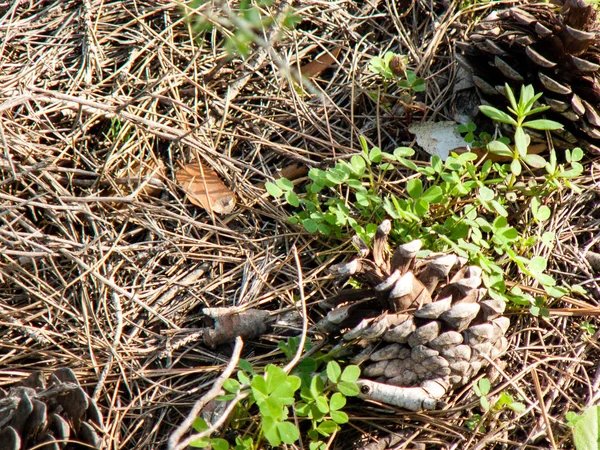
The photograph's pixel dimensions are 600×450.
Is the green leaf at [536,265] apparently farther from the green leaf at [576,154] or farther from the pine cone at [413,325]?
the green leaf at [576,154]

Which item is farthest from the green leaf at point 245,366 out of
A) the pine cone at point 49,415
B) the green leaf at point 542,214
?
the green leaf at point 542,214

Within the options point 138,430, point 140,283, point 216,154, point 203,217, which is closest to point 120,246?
point 140,283

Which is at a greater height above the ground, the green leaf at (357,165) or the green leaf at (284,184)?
the green leaf at (357,165)

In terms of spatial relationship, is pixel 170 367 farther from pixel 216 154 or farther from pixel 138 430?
pixel 216 154

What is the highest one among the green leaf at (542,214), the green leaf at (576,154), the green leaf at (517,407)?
the green leaf at (576,154)

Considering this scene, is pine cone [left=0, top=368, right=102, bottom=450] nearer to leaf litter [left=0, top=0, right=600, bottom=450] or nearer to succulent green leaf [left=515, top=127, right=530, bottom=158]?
leaf litter [left=0, top=0, right=600, bottom=450]

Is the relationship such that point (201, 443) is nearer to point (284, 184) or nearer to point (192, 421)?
point (192, 421)

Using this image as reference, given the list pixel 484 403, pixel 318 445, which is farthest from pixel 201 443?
pixel 484 403
